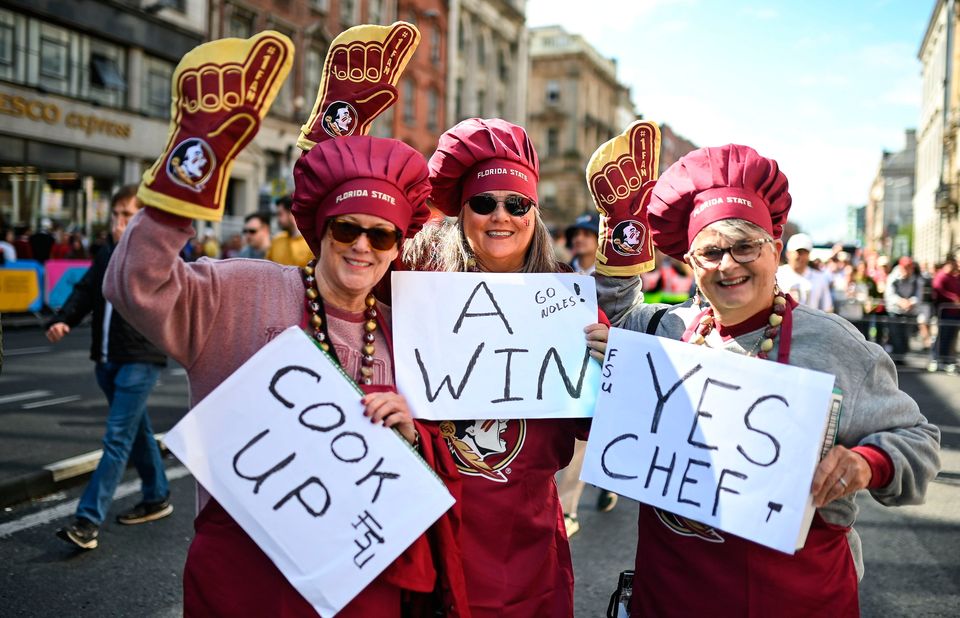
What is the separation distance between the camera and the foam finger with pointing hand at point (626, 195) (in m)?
2.63

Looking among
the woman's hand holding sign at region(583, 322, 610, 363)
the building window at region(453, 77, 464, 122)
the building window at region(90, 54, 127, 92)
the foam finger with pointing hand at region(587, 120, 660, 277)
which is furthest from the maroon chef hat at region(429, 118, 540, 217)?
the building window at region(453, 77, 464, 122)

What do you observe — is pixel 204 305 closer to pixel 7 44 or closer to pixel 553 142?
pixel 7 44

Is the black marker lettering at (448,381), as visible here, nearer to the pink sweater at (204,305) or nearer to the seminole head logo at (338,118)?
the pink sweater at (204,305)

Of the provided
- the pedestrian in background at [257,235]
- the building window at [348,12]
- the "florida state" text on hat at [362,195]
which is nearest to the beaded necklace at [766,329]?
the "florida state" text on hat at [362,195]

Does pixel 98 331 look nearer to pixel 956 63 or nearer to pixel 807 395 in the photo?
pixel 807 395

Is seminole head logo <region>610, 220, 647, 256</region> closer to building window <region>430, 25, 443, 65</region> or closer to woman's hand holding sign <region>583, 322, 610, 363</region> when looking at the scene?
woman's hand holding sign <region>583, 322, 610, 363</region>

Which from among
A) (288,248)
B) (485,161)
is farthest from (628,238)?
(288,248)

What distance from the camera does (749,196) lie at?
206 centimetres

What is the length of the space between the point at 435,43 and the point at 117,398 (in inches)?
1460

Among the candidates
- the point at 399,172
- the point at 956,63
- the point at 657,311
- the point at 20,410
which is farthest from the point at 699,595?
the point at 956,63

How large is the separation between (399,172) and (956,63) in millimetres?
50003

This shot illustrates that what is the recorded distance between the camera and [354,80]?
2744 mm

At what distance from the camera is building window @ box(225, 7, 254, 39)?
1051 inches

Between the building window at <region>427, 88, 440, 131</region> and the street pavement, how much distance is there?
109ft
